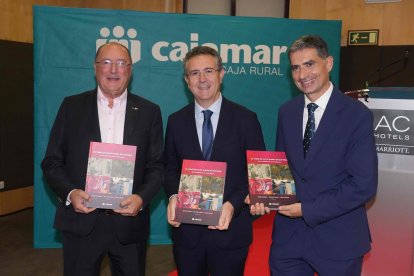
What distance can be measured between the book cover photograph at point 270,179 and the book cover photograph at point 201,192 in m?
0.15

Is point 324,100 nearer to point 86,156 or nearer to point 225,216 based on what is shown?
point 225,216

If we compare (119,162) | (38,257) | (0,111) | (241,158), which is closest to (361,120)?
(241,158)

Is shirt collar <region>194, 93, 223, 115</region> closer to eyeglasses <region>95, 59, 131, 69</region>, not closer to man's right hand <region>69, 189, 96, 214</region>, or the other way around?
eyeglasses <region>95, 59, 131, 69</region>

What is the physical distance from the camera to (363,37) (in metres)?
6.10

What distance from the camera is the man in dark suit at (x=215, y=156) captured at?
89.5 inches

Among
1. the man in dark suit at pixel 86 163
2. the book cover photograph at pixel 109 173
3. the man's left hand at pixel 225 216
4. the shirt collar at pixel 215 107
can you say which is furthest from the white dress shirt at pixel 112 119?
the man's left hand at pixel 225 216

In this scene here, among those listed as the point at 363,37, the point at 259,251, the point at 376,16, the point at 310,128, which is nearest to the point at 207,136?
the point at 310,128

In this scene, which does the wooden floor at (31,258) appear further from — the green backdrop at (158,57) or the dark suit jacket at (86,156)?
the dark suit jacket at (86,156)

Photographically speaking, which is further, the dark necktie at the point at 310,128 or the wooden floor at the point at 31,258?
the wooden floor at the point at 31,258

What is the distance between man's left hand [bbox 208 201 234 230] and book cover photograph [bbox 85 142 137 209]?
498 millimetres

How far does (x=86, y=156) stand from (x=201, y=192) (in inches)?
26.1

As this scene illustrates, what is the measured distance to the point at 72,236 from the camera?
93.3 inches

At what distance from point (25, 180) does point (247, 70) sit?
370 cm

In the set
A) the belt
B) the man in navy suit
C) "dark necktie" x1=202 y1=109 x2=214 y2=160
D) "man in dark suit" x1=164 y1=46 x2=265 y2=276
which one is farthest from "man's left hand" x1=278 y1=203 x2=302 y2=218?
the belt
